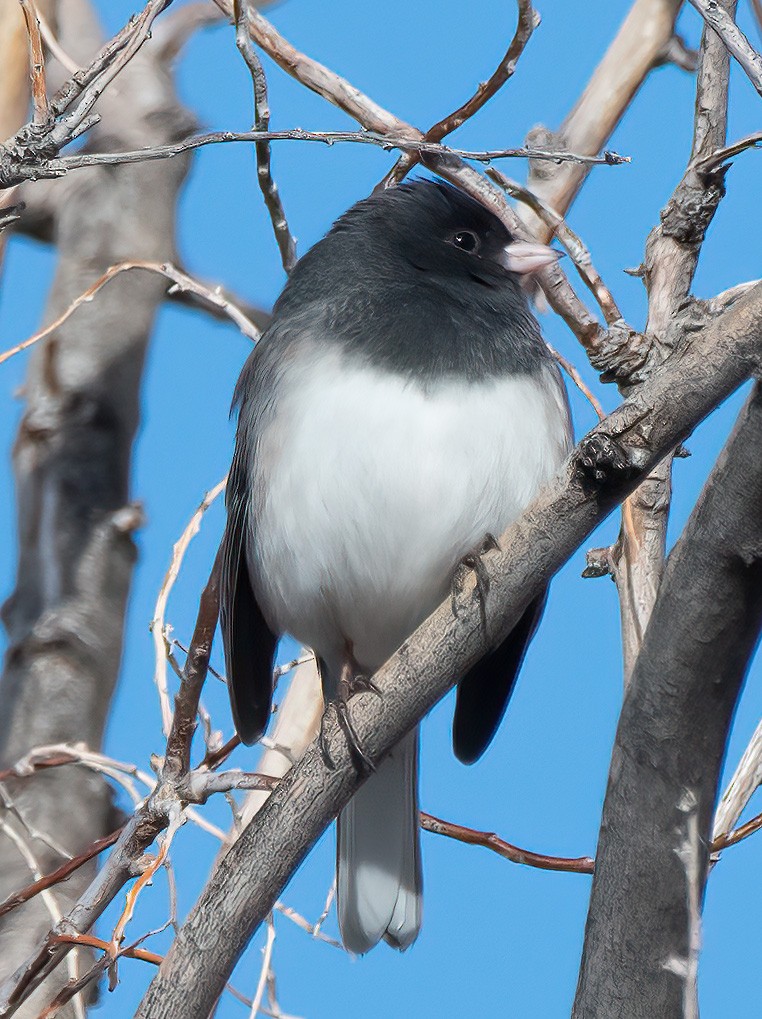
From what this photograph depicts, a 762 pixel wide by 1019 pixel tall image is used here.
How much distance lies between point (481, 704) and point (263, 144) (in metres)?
1.15

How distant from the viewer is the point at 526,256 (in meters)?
2.36

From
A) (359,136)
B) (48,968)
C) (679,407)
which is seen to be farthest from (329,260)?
(48,968)

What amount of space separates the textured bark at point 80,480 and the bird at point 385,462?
2.11 feet

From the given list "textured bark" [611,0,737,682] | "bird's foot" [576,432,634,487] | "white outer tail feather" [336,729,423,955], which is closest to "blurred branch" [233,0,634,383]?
"textured bark" [611,0,737,682]

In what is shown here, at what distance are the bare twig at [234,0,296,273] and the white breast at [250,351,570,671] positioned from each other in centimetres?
34

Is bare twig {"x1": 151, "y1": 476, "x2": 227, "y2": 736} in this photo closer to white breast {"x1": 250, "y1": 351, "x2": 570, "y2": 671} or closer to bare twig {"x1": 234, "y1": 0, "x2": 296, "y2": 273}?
white breast {"x1": 250, "y1": 351, "x2": 570, "y2": 671}

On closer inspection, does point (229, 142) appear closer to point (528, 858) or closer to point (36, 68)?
point (36, 68)

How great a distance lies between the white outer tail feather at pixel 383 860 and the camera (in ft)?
7.67

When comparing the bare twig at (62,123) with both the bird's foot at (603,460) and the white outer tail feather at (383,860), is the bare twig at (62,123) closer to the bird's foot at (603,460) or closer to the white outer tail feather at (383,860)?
the bird's foot at (603,460)

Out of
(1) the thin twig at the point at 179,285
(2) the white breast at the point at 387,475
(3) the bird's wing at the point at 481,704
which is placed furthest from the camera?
(3) the bird's wing at the point at 481,704

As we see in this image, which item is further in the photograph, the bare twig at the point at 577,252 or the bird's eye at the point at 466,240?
the bird's eye at the point at 466,240

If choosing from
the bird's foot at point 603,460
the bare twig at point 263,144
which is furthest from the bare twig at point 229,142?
the bird's foot at point 603,460

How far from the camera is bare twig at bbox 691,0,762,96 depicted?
136 cm

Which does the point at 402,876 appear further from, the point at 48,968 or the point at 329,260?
the point at 329,260
